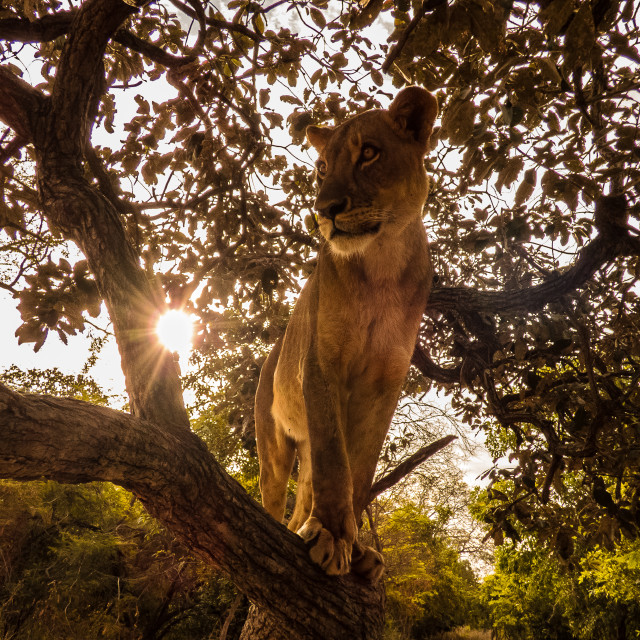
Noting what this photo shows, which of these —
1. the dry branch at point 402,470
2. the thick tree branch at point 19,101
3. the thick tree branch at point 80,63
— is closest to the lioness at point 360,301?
the dry branch at point 402,470

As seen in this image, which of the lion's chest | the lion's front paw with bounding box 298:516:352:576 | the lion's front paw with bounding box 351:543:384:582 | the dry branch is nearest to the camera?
the lion's front paw with bounding box 298:516:352:576

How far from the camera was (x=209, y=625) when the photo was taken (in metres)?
23.2

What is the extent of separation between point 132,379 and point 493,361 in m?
3.52

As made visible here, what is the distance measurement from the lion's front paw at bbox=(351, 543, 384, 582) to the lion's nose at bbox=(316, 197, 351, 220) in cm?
185

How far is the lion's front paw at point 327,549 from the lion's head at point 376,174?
61.1 inches

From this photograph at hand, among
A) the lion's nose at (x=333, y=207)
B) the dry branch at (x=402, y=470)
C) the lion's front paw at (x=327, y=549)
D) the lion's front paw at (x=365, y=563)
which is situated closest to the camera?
the lion's front paw at (x=327, y=549)

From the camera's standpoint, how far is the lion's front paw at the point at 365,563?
2441mm

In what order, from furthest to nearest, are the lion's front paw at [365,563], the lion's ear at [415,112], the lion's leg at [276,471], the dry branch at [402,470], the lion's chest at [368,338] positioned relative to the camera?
the lion's leg at [276,471] < the dry branch at [402,470] < the lion's chest at [368,338] < the lion's ear at [415,112] < the lion's front paw at [365,563]

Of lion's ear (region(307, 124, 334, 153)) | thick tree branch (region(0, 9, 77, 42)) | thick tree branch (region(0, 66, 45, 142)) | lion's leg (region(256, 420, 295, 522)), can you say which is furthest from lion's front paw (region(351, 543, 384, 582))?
thick tree branch (region(0, 9, 77, 42))

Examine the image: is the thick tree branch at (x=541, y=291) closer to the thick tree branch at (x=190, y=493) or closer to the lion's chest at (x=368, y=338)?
the lion's chest at (x=368, y=338)

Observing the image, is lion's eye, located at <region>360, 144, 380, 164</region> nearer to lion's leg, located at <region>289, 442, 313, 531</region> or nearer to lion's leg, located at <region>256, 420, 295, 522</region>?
lion's leg, located at <region>289, 442, 313, 531</region>

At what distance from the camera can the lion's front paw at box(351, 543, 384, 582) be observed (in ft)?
8.01

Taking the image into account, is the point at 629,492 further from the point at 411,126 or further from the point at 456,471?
the point at 456,471

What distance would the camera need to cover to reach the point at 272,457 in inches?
151
